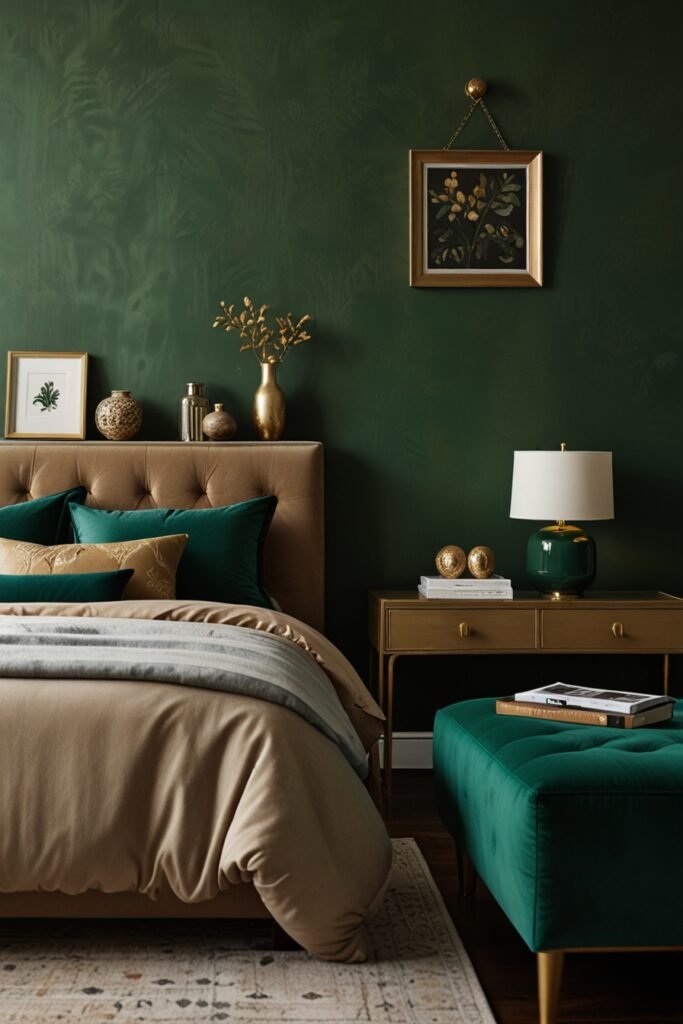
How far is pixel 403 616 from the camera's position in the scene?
394 cm

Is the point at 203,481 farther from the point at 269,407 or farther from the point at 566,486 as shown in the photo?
the point at 566,486

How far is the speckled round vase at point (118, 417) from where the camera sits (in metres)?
4.23

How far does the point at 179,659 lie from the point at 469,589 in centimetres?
175

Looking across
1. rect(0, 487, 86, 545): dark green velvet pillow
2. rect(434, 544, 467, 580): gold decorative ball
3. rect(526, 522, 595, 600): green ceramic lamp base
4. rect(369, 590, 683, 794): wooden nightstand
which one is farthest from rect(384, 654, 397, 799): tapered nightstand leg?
rect(0, 487, 86, 545): dark green velvet pillow

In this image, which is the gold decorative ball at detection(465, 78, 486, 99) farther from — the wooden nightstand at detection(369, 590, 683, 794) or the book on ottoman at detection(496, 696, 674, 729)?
the book on ottoman at detection(496, 696, 674, 729)

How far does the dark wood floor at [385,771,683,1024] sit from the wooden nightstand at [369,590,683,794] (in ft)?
3.72

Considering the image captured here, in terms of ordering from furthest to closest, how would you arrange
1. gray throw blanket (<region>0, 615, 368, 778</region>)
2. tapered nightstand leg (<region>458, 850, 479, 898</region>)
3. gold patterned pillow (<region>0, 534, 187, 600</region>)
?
gold patterned pillow (<region>0, 534, 187, 600</region>)
tapered nightstand leg (<region>458, 850, 479, 898</region>)
gray throw blanket (<region>0, 615, 368, 778</region>)

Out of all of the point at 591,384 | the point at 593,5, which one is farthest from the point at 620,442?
the point at 593,5

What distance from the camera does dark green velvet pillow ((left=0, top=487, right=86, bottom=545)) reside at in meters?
3.85

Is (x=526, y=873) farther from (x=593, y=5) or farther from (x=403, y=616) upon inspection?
(x=593, y=5)

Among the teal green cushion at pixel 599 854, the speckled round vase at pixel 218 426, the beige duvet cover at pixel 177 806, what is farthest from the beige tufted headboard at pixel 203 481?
the teal green cushion at pixel 599 854

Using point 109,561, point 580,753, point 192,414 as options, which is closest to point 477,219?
point 192,414

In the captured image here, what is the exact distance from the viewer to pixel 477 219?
440 cm

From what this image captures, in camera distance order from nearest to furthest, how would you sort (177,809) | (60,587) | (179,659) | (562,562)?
(177,809) < (179,659) < (60,587) < (562,562)
